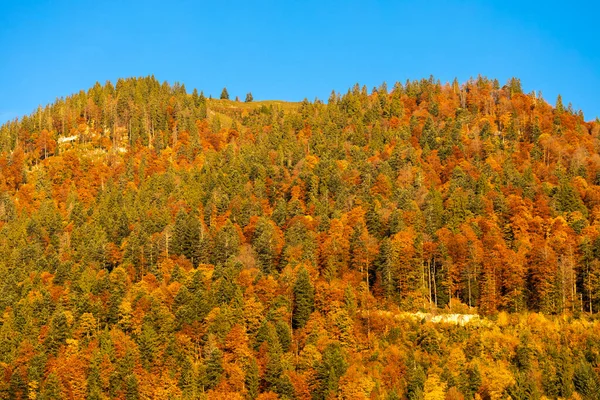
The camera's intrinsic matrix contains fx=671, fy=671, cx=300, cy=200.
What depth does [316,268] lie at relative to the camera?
10188cm

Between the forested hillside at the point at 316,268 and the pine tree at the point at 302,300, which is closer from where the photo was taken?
the forested hillside at the point at 316,268

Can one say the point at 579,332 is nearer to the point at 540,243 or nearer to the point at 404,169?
the point at 540,243

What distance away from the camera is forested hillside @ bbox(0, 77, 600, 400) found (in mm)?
82188

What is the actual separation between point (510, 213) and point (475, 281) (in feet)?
68.9

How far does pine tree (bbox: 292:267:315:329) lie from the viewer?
92.6 m

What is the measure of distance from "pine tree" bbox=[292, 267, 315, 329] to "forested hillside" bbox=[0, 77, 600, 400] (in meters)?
0.28

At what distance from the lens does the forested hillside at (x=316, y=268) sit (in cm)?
8219

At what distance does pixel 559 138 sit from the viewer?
498 ft

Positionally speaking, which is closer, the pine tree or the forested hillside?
the forested hillside

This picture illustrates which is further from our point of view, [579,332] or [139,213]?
[139,213]

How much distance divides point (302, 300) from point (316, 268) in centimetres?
979

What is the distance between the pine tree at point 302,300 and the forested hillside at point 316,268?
28cm

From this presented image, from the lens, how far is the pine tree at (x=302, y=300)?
304 ft

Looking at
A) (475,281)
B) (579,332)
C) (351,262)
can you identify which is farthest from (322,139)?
(579,332)
